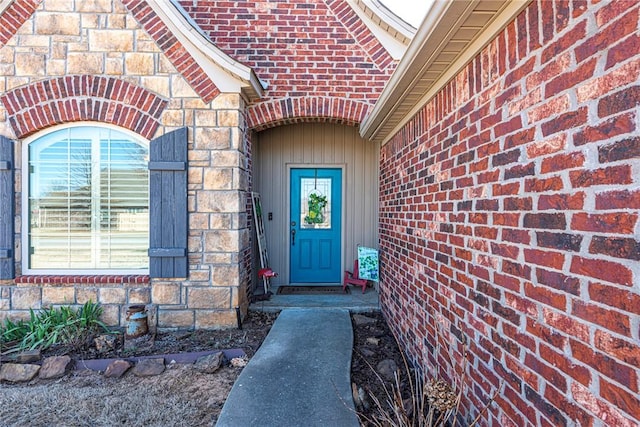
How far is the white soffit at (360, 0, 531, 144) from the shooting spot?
1859 mm

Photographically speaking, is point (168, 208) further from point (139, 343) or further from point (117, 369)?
point (117, 369)

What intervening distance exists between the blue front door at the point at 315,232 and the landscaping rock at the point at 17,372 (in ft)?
12.5

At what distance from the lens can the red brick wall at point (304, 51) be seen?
5199 mm

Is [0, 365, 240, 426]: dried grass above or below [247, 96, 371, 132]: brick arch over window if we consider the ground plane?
below

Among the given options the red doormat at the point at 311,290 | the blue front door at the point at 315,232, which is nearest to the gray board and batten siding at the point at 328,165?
the blue front door at the point at 315,232

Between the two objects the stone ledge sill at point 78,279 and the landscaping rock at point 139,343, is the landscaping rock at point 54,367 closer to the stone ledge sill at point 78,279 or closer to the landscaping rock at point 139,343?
the landscaping rock at point 139,343

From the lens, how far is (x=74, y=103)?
4.32 meters

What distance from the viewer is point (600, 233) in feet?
4.13

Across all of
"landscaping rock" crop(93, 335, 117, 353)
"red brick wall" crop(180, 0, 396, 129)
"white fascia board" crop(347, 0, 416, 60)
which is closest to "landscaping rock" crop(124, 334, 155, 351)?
"landscaping rock" crop(93, 335, 117, 353)

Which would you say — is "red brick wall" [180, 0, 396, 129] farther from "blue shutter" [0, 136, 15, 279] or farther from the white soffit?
"blue shutter" [0, 136, 15, 279]

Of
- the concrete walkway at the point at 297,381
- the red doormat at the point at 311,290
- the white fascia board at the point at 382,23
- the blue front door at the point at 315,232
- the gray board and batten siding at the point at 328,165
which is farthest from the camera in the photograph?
the blue front door at the point at 315,232

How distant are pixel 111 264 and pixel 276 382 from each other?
2.77 meters

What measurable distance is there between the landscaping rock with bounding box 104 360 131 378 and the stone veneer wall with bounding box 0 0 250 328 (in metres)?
0.92

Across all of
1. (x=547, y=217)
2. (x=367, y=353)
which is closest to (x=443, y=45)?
(x=547, y=217)
